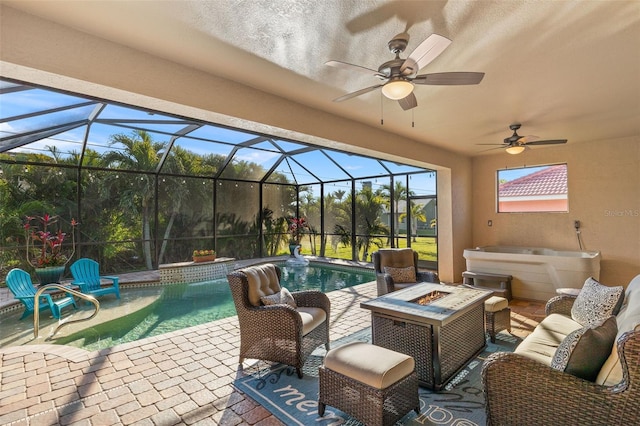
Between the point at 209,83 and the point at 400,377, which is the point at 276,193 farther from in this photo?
the point at 400,377

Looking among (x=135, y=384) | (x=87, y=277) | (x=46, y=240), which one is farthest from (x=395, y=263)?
(x=46, y=240)

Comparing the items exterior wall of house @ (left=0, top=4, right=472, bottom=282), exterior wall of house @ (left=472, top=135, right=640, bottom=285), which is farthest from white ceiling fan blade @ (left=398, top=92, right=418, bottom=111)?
exterior wall of house @ (left=472, top=135, right=640, bottom=285)

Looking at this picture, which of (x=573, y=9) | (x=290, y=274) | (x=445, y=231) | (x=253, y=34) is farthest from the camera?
(x=290, y=274)

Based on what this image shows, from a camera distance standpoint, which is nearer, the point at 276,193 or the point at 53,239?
the point at 53,239

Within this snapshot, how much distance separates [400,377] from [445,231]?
5.58 metres

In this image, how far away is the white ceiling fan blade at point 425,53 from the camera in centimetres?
212

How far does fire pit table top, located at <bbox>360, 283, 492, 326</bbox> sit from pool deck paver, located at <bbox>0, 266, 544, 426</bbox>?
3.56 feet

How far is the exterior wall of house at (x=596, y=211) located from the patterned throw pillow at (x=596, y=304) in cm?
398

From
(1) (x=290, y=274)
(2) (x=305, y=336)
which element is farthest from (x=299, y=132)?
(1) (x=290, y=274)

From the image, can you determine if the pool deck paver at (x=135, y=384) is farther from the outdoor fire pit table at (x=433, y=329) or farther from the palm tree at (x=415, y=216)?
the palm tree at (x=415, y=216)

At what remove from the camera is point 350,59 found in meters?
2.88

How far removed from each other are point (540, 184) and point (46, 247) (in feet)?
35.6

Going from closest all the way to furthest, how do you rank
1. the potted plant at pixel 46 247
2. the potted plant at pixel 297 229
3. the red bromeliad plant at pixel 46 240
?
the potted plant at pixel 46 247
the red bromeliad plant at pixel 46 240
the potted plant at pixel 297 229

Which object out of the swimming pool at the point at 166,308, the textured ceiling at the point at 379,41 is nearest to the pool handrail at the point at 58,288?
the swimming pool at the point at 166,308
